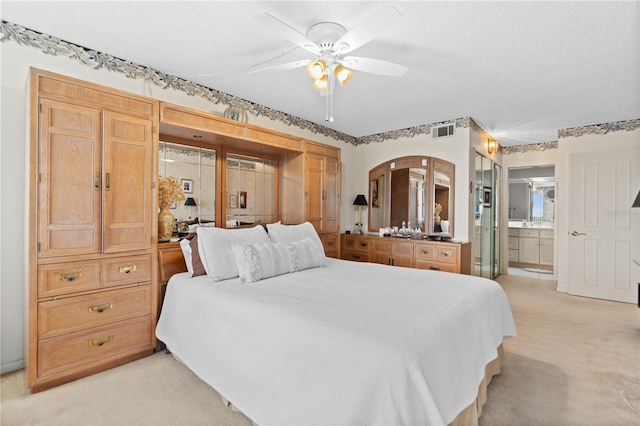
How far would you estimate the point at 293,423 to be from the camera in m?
1.41

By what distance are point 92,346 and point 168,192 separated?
1371mm

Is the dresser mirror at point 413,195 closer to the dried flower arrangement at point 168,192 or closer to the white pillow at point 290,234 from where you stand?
the white pillow at point 290,234

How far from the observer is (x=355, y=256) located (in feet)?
16.3

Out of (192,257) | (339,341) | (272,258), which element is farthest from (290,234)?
(339,341)

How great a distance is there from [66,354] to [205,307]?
107cm

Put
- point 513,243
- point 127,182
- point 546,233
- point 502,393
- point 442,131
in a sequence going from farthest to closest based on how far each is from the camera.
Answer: point 513,243 < point 546,233 < point 442,131 < point 127,182 < point 502,393

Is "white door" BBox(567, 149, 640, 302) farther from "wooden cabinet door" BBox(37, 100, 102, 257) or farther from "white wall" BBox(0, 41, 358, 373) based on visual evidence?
"white wall" BBox(0, 41, 358, 373)

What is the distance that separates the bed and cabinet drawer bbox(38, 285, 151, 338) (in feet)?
0.74

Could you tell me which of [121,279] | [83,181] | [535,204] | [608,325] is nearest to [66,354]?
[121,279]

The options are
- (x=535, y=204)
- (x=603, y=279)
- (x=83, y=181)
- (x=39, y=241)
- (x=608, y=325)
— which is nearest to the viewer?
(x=39, y=241)

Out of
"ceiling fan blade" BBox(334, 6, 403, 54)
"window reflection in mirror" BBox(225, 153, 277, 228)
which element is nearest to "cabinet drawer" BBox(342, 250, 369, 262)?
"window reflection in mirror" BBox(225, 153, 277, 228)

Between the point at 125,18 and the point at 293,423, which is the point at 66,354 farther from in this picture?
the point at 125,18

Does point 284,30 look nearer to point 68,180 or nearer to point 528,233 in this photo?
point 68,180

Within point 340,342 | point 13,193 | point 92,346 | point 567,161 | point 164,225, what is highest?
point 567,161
